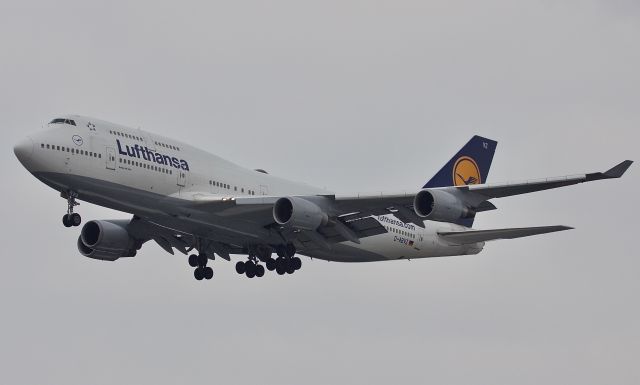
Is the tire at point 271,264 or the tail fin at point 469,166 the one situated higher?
the tail fin at point 469,166

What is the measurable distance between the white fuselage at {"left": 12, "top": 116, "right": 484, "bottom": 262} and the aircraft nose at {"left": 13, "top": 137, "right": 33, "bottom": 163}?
0.04 meters

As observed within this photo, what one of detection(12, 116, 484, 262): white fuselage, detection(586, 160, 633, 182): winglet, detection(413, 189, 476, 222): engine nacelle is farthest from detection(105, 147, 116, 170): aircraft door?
detection(586, 160, 633, 182): winglet

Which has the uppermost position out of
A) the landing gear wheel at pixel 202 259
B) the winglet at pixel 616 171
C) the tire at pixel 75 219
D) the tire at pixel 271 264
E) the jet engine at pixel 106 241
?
the jet engine at pixel 106 241

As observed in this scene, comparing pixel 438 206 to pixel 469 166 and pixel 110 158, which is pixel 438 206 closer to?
pixel 110 158

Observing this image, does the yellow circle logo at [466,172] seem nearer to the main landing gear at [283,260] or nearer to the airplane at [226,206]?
the airplane at [226,206]

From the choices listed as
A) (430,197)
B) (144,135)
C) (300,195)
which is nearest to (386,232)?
(300,195)

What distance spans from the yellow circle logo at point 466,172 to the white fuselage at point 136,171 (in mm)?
12276

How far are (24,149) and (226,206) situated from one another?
9125 mm

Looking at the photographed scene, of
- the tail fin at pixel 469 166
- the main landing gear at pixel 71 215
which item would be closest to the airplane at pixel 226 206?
the main landing gear at pixel 71 215

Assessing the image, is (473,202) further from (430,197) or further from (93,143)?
(93,143)

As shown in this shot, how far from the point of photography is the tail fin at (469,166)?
70.3 metres

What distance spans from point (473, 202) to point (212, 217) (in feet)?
37.7

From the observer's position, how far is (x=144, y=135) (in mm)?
56625

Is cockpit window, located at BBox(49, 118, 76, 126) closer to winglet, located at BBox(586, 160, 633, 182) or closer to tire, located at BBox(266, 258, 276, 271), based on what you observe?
tire, located at BBox(266, 258, 276, 271)
